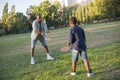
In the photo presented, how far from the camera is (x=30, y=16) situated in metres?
15.6

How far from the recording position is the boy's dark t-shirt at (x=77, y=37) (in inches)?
261

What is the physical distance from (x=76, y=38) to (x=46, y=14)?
340 inches

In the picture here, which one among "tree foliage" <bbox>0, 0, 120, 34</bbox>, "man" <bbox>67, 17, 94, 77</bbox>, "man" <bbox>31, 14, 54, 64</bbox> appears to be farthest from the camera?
"tree foliage" <bbox>0, 0, 120, 34</bbox>

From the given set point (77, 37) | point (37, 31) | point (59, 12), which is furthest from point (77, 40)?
point (59, 12)

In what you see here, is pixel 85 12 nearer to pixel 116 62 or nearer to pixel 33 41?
pixel 33 41

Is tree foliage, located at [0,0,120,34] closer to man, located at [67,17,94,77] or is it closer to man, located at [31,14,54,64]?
man, located at [31,14,54,64]

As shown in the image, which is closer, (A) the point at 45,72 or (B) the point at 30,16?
(A) the point at 45,72

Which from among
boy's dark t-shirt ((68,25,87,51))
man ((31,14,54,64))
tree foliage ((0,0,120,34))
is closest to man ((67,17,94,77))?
boy's dark t-shirt ((68,25,87,51))

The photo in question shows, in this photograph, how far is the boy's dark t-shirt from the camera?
6.64m

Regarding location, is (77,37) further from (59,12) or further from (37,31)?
(59,12)

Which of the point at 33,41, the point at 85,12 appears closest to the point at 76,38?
the point at 33,41

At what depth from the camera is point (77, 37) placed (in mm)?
6637

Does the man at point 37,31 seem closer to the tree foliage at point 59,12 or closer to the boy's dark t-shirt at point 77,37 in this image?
the boy's dark t-shirt at point 77,37

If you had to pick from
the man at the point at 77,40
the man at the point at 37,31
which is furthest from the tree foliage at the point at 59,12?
the man at the point at 77,40
